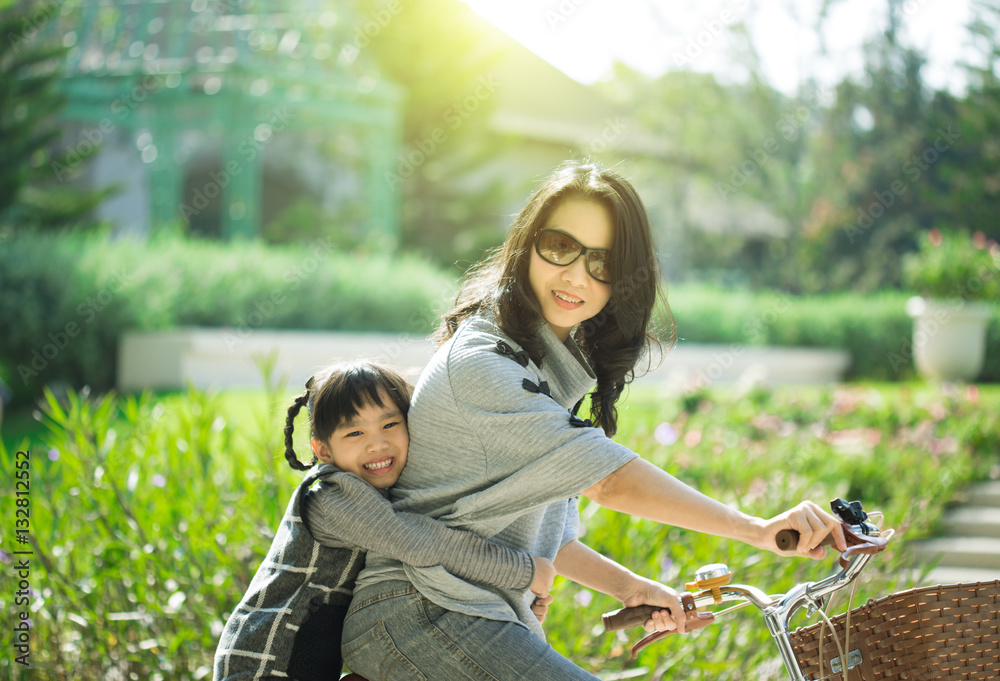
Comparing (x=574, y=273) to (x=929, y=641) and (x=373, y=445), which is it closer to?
(x=373, y=445)

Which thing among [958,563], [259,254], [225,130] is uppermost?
[225,130]

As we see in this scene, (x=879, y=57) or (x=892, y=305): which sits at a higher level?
(x=879, y=57)

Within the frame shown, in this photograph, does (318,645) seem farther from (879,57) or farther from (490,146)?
(879,57)

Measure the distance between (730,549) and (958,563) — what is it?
3.52 metres

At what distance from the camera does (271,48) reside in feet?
49.5

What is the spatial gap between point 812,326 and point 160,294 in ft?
39.2

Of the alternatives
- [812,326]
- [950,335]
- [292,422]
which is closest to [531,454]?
[292,422]

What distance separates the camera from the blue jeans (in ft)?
5.43

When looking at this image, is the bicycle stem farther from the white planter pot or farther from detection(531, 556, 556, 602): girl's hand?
the white planter pot

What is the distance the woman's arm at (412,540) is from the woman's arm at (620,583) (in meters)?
0.27

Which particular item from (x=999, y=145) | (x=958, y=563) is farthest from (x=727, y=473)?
(x=999, y=145)

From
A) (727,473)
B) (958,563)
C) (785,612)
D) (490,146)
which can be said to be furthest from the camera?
(490,146)

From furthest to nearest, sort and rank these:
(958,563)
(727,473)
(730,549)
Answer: (958,563) → (727,473) → (730,549)

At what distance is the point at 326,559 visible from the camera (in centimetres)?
182
